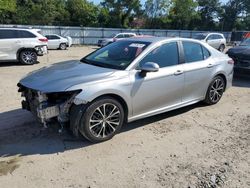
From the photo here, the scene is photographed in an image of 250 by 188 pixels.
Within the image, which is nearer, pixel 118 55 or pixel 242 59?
pixel 118 55

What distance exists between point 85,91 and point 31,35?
9.79 meters

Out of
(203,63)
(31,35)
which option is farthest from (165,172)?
(31,35)

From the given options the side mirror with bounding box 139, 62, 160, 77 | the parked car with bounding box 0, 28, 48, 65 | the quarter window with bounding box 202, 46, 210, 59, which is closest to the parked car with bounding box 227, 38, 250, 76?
the quarter window with bounding box 202, 46, 210, 59

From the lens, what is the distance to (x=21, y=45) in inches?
495

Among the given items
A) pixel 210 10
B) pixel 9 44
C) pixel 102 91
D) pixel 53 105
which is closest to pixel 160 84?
pixel 102 91

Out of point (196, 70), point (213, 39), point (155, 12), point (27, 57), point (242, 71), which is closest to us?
point (196, 70)

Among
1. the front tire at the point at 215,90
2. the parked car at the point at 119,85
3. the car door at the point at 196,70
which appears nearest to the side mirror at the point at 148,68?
the parked car at the point at 119,85

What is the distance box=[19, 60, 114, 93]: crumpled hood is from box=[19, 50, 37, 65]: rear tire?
27.3ft

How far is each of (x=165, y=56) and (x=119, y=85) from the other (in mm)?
1275

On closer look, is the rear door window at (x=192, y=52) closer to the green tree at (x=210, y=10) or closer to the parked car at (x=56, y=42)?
the parked car at (x=56, y=42)

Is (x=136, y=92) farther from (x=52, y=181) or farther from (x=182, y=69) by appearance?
(x=52, y=181)

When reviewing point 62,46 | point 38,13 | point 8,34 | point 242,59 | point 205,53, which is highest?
point 38,13

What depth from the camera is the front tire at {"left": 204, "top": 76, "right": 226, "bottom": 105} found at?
6.32m

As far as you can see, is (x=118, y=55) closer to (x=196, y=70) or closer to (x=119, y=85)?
(x=119, y=85)
